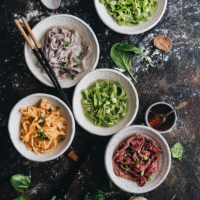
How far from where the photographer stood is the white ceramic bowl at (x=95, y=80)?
2.93 metres

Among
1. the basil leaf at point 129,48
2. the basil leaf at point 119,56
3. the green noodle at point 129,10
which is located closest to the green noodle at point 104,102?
the basil leaf at point 119,56

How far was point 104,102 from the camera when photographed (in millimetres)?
3055

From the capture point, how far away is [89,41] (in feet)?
10.2

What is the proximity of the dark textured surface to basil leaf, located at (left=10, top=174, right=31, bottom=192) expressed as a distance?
0.35 feet

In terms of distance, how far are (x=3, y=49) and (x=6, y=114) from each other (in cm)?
100

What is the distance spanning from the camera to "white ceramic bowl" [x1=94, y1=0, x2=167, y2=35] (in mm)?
3055

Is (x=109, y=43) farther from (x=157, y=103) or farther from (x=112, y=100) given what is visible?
(x=157, y=103)

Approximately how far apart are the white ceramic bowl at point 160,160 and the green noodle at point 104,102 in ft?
0.86

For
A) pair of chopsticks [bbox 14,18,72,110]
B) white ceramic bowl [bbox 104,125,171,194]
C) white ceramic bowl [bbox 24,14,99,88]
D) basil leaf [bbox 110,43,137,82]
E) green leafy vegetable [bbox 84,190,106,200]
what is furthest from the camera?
basil leaf [bbox 110,43,137,82]

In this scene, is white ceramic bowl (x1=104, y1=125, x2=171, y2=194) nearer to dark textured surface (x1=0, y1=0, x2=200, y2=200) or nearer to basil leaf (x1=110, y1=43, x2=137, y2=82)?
dark textured surface (x1=0, y1=0, x2=200, y2=200)

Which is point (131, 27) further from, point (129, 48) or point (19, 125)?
point (19, 125)

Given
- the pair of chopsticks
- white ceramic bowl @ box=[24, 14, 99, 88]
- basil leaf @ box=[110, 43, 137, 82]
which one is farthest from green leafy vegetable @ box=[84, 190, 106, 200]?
basil leaf @ box=[110, 43, 137, 82]

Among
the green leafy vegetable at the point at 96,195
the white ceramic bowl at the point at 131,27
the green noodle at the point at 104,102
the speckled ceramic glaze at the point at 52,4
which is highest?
the speckled ceramic glaze at the point at 52,4

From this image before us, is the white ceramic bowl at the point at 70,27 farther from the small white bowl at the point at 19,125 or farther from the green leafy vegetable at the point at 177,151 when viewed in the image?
the green leafy vegetable at the point at 177,151
